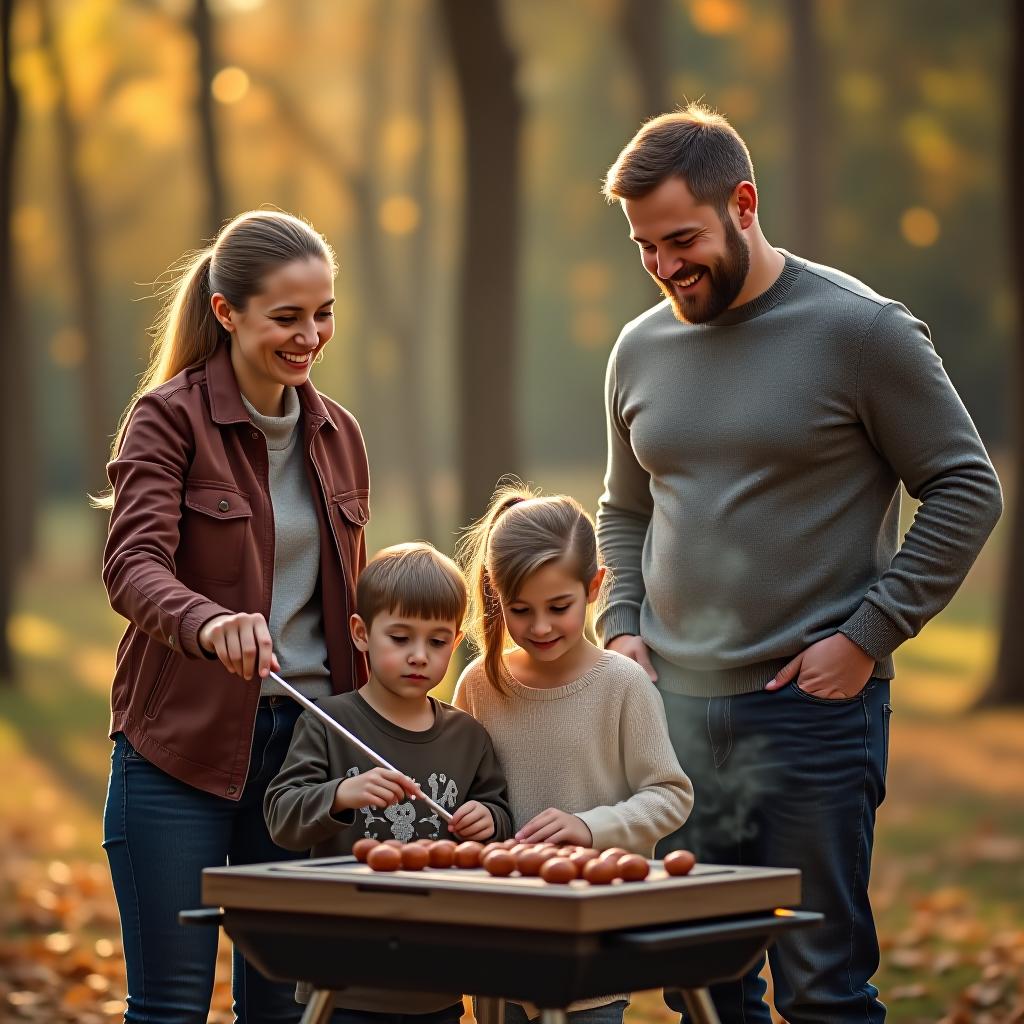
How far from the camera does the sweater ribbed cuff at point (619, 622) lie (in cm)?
419

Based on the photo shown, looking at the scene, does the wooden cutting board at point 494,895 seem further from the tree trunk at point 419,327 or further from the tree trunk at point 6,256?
the tree trunk at point 419,327

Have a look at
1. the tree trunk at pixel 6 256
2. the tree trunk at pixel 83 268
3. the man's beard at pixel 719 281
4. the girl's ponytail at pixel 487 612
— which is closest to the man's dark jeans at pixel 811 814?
the girl's ponytail at pixel 487 612

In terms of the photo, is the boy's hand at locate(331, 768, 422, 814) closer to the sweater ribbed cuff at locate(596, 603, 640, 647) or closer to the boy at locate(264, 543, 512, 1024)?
the boy at locate(264, 543, 512, 1024)

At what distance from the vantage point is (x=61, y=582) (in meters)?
26.6

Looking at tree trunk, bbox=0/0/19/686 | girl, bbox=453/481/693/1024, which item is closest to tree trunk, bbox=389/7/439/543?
tree trunk, bbox=0/0/19/686

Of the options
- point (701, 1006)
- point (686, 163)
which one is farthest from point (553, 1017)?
point (686, 163)

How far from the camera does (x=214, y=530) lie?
368 cm

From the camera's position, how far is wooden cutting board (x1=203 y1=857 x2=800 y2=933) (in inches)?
A: 112

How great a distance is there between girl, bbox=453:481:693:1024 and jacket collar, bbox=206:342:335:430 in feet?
1.43

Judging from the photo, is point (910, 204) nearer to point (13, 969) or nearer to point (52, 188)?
point (52, 188)

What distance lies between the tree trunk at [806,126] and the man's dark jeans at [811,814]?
12526 mm

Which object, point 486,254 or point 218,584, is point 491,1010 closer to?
point 218,584

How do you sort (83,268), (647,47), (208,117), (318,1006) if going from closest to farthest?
(318,1006), (647,47), (208,117), (83,268)

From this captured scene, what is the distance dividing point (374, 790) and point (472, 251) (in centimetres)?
→ 814
